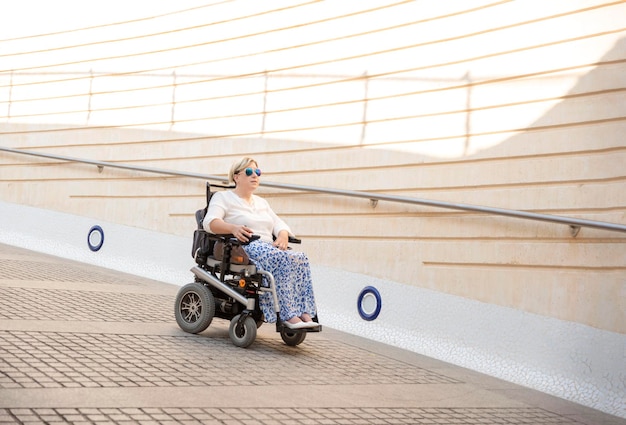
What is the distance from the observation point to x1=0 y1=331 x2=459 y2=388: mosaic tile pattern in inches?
147

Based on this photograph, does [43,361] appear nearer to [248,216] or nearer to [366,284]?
[248,216]

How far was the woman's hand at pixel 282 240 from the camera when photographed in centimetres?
525

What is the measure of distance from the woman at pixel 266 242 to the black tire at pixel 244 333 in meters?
0.10

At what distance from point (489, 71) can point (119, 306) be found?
2.93 meters

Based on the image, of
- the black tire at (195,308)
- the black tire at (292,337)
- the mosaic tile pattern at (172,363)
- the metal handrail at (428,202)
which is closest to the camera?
the mosaic tile pattern at (172,363)

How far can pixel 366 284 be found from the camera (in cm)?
632

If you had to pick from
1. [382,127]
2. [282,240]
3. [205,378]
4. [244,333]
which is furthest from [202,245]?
[382,127]

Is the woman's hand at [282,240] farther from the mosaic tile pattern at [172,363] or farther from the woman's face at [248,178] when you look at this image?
the mosaic tile pattern at [172,363]

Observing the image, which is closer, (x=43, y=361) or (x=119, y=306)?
(x=43, y=361)

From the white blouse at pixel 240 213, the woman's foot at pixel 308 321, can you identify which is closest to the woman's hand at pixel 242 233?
the white blouse at pixel 240 213

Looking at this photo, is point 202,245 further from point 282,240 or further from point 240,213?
point 282,240

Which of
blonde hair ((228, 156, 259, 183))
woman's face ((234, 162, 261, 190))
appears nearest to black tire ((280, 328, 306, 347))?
woman's face ((234, 162, 261, 190))

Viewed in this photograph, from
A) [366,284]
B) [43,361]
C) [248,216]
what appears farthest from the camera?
[366,284]

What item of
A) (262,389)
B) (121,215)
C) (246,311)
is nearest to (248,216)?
(246,311)
